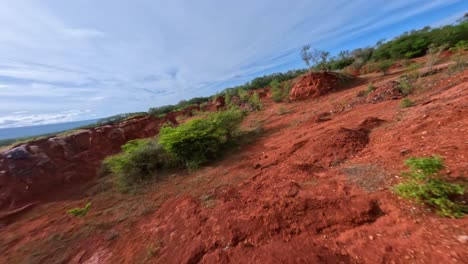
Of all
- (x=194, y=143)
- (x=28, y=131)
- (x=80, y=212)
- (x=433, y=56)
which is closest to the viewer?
(x=80, y=212)

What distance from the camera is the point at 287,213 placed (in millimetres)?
2924

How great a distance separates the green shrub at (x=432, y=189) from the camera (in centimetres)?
214

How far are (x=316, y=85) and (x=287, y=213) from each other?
14.3 m

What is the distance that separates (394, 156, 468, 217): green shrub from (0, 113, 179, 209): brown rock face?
10.3 m

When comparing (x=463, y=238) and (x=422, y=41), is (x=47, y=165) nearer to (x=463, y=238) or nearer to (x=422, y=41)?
(x=463, y=238)

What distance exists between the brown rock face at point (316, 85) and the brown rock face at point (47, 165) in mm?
13807

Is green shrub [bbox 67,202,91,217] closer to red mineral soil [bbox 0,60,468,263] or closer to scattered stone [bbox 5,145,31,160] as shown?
red mineral soil [bbox 0,60,468,263]

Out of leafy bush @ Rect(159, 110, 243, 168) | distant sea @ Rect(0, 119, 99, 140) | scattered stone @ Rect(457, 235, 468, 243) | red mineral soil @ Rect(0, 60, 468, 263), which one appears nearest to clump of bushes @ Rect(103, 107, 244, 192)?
leafy bush @ Rect(159, 110, 243, 168)

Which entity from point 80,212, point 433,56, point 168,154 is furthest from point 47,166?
point 433,56

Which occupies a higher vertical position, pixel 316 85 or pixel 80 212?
pixel 316 85

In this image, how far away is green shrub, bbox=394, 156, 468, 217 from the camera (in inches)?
84.4

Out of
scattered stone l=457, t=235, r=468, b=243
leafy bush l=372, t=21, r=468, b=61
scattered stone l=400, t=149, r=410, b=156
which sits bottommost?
scattered stone l=457, t=235, r=468, b=243

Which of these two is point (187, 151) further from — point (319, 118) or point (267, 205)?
point (319, 118)

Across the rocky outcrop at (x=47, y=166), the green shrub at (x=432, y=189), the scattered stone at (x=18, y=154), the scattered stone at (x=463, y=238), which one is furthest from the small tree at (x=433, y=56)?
the scattered stone at (x=18, y=154)
